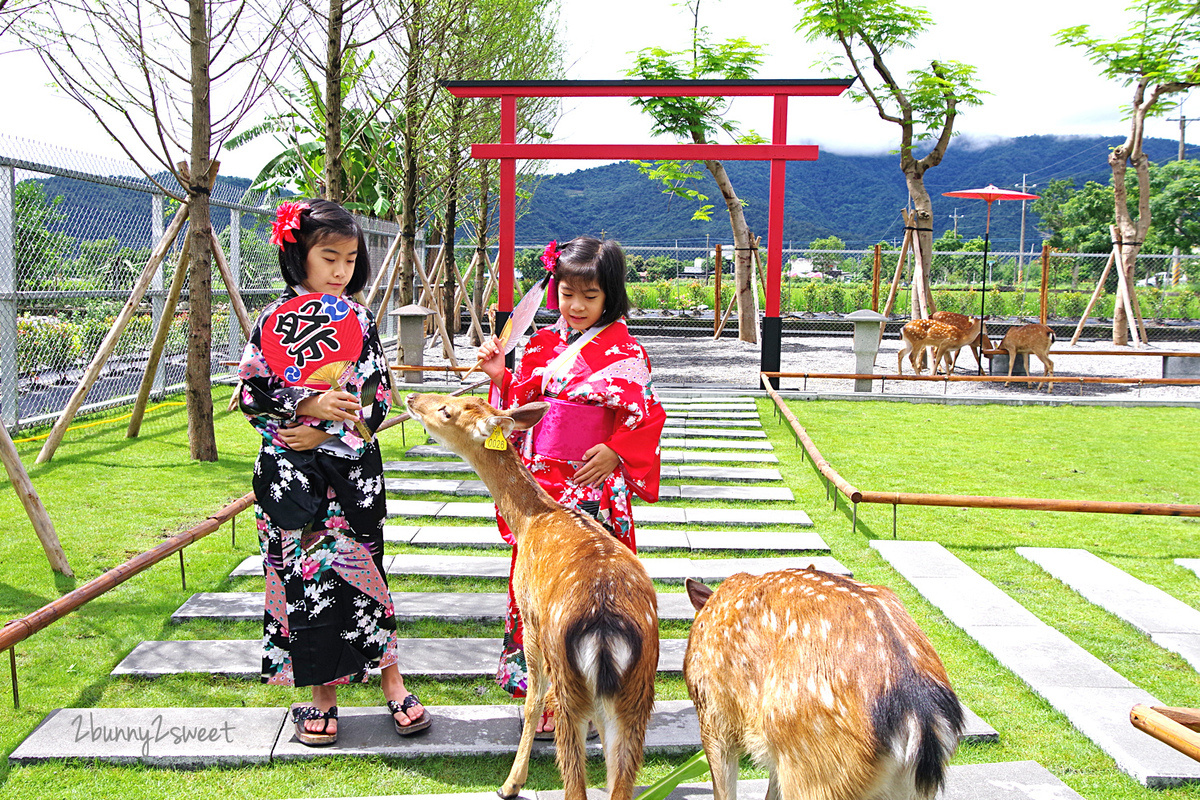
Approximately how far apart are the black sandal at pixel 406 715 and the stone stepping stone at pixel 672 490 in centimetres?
333

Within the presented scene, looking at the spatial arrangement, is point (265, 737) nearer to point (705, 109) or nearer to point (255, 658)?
point (255, 658)

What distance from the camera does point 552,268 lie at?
2965 mm

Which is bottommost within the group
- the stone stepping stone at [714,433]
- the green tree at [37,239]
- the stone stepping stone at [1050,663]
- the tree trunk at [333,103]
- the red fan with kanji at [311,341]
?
the stone stepping stone at [1050,663]

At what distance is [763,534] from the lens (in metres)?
5.52

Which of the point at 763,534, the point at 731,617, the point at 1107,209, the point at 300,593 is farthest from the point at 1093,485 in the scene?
the point at 1107,209

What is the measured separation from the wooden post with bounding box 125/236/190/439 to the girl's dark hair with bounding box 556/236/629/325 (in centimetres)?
536

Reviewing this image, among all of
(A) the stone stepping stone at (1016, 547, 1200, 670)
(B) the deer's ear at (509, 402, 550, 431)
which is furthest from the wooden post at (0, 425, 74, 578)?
(A) the stone stepping stone at (1016, 547, 1200, 670)

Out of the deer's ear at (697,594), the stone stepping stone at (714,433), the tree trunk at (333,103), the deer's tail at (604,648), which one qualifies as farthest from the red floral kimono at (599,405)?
the stone stepping stone at (714,433)

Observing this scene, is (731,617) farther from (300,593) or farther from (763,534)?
(763,534)

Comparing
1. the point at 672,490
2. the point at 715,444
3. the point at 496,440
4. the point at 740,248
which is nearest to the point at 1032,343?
the point at 740,248

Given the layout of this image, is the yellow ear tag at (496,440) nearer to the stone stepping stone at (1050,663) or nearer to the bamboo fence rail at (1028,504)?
the stone stepping stone at (1050,663)

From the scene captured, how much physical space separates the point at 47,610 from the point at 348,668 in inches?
44.8

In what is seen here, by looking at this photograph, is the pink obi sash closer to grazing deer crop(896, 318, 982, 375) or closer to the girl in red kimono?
the girl in red kimono

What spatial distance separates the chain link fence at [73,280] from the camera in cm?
802
